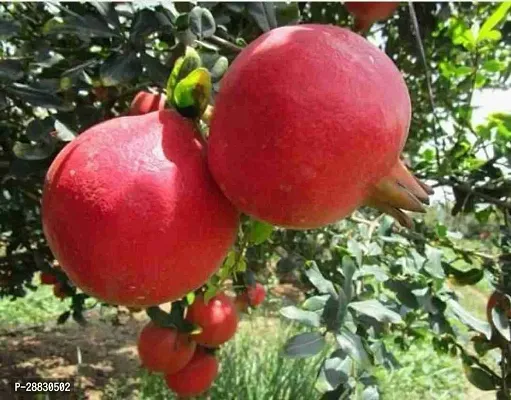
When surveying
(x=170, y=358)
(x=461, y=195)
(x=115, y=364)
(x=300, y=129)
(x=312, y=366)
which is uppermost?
(x=300, y=129)

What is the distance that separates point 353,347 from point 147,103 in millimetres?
433

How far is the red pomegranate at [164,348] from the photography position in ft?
4.78

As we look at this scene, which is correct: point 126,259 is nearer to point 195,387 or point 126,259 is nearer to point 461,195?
point 195,387

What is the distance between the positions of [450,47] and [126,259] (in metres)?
1.94

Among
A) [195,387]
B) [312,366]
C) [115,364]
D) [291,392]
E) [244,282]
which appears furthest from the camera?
[115,364]

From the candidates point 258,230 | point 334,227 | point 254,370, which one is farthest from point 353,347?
point 254,370

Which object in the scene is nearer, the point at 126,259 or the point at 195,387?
the point at 126,259

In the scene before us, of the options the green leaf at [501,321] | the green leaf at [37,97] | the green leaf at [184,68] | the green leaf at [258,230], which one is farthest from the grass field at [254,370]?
the green leaf at [184,68]

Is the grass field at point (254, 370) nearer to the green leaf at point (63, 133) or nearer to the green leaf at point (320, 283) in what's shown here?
the green leaf at point (320, 283)

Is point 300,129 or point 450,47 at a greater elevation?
point 300,129

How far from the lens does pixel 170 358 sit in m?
1.48

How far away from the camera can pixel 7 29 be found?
3.31 ft

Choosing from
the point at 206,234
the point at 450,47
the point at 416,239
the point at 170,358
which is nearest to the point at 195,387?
the point at 170,358

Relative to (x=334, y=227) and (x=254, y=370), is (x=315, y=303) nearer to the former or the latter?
(x=334, y=227)
